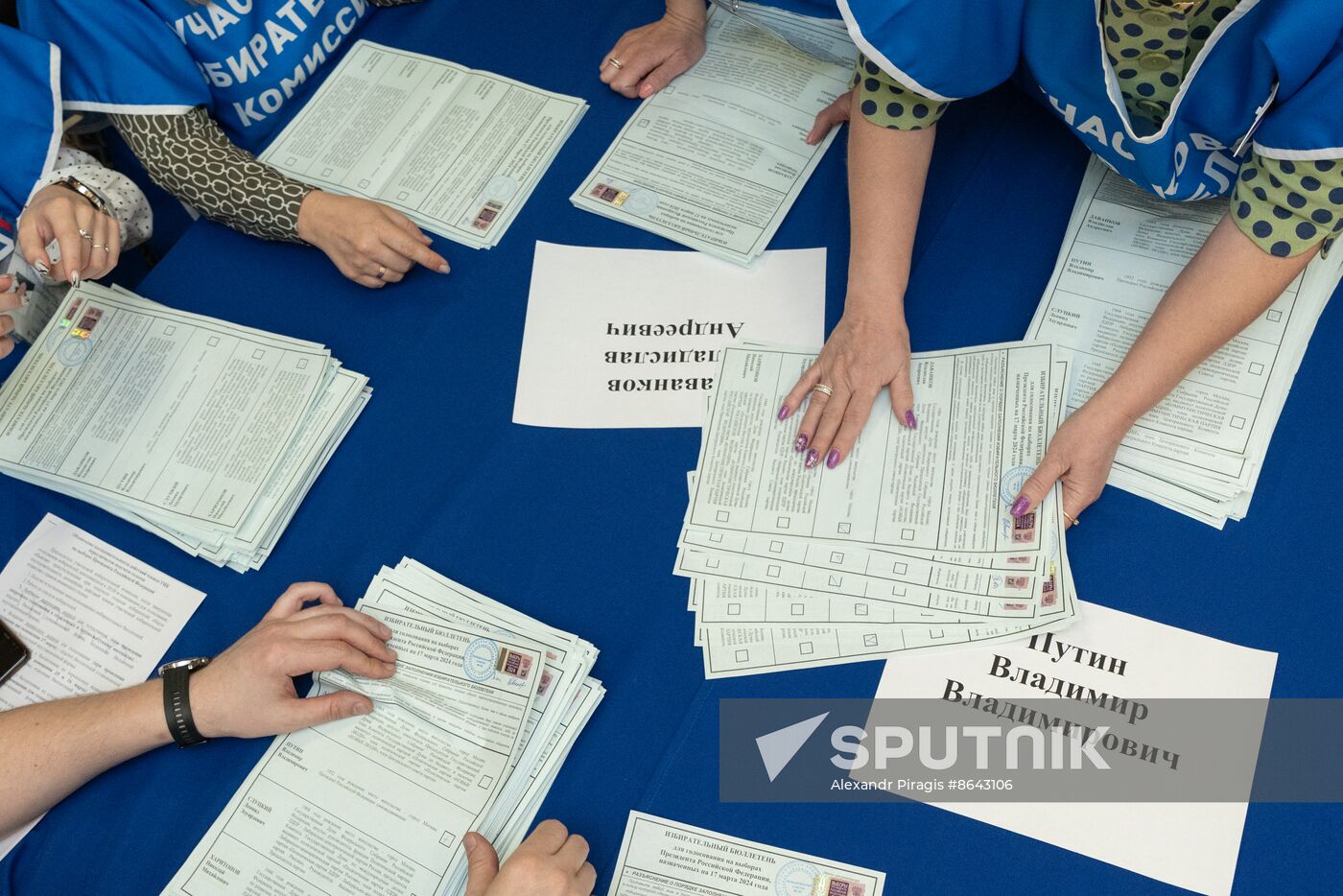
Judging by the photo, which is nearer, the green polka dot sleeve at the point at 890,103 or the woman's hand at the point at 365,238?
the green polka dot sleeve at the point at 890,103

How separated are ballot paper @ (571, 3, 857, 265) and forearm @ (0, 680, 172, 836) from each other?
2.26 feet

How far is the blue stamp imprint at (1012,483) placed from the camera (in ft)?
3.22

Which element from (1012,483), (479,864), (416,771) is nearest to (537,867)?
(479,864)

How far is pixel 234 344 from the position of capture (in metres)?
1.15

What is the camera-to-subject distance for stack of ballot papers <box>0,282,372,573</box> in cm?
106

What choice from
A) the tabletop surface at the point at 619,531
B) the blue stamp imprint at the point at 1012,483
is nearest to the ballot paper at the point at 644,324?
the tabletop surface at the point at 619,531

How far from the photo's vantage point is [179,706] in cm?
94

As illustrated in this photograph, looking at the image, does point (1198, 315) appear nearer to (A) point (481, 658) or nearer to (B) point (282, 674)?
(A) point (481, 658)

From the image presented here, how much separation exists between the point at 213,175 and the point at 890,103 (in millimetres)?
750

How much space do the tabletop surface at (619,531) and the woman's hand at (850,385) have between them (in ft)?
0.22

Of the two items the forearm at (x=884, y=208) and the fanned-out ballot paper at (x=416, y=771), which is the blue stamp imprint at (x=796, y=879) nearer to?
the fanned-out ballot paper at (x=416, y=771)

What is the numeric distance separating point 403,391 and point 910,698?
596mm

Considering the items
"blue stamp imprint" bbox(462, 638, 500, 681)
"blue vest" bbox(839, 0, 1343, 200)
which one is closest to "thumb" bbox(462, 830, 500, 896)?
"blue stamp imprint" bbox(462, 638, 500, 681)

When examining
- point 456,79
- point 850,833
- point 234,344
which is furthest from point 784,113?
point 850,833
